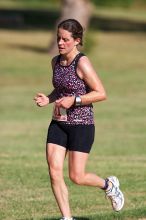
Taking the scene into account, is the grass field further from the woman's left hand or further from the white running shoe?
the woman's left hand

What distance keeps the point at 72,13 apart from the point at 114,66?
11.2 feet

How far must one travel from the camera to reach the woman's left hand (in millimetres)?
8758

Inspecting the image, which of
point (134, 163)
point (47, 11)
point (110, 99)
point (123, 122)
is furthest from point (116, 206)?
point (47, 11)

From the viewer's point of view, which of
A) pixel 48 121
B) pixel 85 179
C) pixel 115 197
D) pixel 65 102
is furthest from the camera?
pixel 48 121

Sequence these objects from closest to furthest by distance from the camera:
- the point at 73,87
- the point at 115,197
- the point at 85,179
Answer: the point at 73,87 < the point at 85,179 < the point at 115,197

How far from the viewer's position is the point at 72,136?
902 centimetres

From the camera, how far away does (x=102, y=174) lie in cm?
1362

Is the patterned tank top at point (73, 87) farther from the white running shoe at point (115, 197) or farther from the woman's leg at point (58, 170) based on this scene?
the white running shoe at point (115, 197)

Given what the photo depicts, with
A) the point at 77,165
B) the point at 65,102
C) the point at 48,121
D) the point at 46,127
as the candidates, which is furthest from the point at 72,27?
the point at 48,121

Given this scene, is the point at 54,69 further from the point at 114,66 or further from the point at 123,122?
the point at 114,66

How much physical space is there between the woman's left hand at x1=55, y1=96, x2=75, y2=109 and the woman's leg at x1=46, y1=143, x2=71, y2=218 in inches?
17.1

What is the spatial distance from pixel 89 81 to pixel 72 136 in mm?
555

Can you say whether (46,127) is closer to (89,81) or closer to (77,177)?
(77,177)

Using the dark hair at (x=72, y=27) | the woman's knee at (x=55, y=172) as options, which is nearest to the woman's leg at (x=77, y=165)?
the woman's knee at (x=55, y=172)
